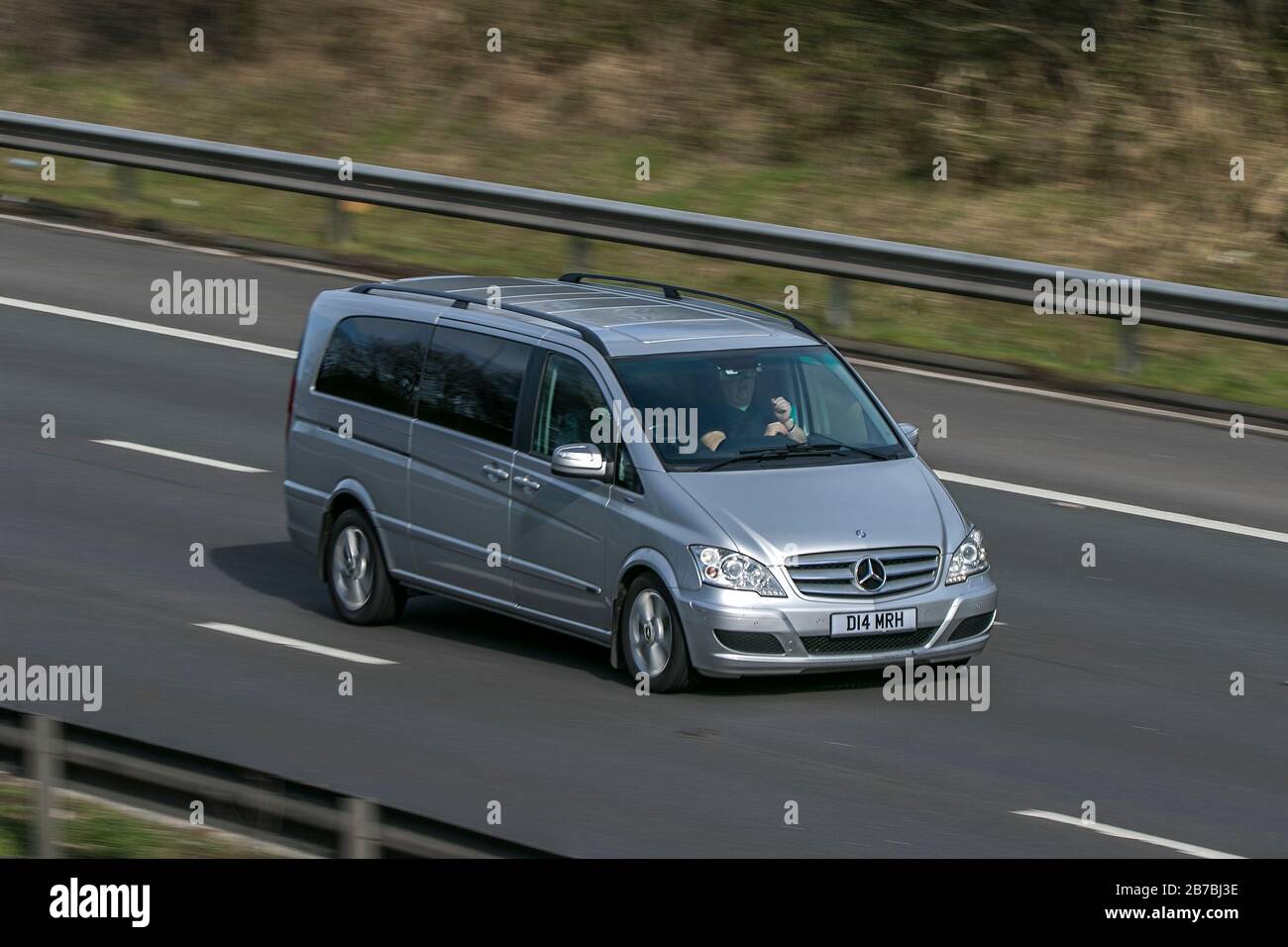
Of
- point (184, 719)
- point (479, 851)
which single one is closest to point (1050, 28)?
point (184, 719)

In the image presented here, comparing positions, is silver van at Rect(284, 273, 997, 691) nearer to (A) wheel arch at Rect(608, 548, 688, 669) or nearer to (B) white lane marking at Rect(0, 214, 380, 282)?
(A) wheel arch at Rect(608, 548, 688, 669)

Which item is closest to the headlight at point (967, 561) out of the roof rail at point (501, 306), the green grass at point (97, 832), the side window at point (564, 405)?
the side window at point (564, 405)

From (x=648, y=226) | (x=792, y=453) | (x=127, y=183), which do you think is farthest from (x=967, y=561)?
(x=127, y=183)

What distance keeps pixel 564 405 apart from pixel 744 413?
96cm

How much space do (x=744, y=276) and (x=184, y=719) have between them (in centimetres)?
1243

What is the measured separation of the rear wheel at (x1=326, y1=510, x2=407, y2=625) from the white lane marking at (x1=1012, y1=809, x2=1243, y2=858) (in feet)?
14.7

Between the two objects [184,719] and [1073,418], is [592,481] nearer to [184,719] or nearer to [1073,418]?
[184,719]

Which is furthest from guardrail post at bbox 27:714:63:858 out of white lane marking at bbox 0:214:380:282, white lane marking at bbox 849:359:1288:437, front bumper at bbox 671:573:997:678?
white lane marking at bbox 0:214:380:282

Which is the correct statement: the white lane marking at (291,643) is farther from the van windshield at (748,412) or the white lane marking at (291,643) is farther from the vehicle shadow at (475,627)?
the van windshield at (748,412)

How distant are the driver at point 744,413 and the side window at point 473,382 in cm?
113

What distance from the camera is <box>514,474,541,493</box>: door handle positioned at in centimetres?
1148

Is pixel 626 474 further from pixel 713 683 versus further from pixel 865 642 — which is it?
pixel 865 642

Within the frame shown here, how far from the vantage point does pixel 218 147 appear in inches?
891

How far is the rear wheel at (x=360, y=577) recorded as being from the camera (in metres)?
12.4
